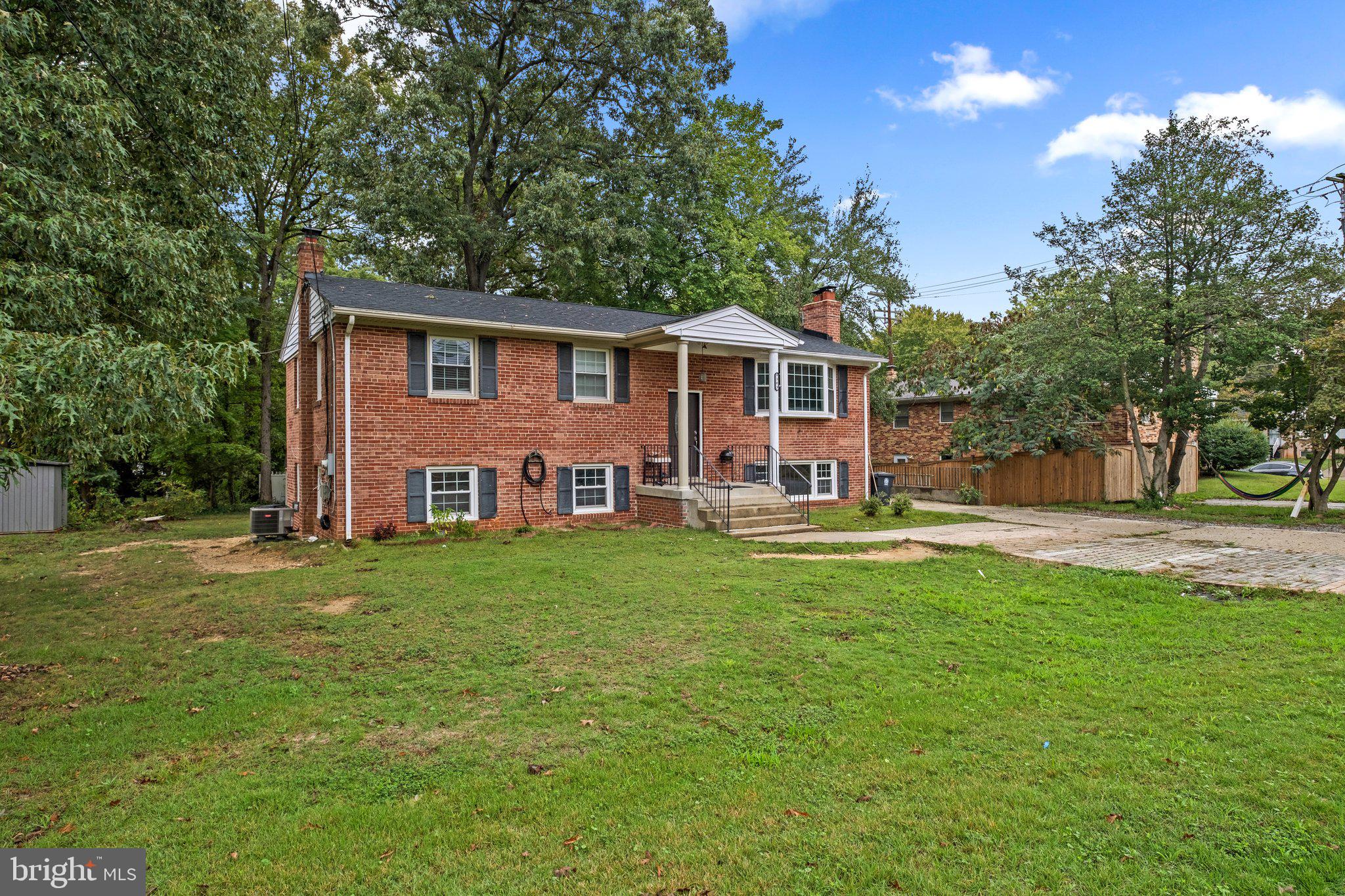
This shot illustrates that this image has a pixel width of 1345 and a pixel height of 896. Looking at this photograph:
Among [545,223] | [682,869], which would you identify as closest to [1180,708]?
[682,869]

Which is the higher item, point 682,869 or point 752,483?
point 752,483

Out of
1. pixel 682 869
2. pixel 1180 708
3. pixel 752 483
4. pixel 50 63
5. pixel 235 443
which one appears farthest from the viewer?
pixel 235 443

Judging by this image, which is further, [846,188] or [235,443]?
[846,188]

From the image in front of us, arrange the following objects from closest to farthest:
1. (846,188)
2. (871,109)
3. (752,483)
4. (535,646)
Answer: (535,646)
(752,483)
(871,109)
(846,188)

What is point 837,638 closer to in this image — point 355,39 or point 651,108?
point 651,108

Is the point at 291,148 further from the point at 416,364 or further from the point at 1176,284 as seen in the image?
the point at 1176,284

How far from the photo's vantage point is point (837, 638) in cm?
602

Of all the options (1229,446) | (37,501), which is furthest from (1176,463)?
(37,501)

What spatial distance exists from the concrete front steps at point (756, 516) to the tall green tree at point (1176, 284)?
350 inches

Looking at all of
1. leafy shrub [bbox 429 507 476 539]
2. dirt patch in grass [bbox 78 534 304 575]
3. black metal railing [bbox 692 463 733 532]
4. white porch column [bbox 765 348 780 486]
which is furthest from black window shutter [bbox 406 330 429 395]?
white porch column [bbox 765 348 780 486]

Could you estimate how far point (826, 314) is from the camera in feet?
67.6

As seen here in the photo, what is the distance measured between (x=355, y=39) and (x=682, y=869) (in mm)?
27938

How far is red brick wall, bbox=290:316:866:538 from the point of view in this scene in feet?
41.5

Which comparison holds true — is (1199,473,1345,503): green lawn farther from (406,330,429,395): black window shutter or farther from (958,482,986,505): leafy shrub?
(406,330,429,395): black window shutter
